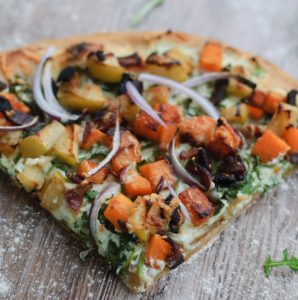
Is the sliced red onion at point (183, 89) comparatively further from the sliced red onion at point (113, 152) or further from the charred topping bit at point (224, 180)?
the charred topping bit at point (224, 180)

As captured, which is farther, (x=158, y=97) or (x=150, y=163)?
(x=158, y=97)

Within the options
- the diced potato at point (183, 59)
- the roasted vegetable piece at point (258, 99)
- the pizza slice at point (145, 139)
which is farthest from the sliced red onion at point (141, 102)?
the roasted vegetable piece at point (258, 99)

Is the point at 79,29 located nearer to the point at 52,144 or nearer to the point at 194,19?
the point at 194,19

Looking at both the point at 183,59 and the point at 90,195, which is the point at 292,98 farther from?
the point at 90,195

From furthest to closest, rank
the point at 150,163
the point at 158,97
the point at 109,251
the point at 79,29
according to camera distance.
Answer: the point at 79,29, the point at 158,97, the point at 150,163, the point at 109,251

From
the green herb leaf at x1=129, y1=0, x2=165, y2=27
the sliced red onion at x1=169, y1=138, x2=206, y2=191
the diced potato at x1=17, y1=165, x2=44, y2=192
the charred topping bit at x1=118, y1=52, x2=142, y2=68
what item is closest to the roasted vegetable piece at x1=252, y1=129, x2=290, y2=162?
the sliced red onion at x1=169, y1=138, x2=206, y2=191

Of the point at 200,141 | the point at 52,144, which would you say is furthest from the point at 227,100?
the point at 52,144

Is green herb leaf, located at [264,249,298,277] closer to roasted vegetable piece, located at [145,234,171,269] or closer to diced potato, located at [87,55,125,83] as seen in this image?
roasted vegetable piece, located at [145,234,171,269]

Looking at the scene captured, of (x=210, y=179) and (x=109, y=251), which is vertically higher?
(x=210, y=179)
